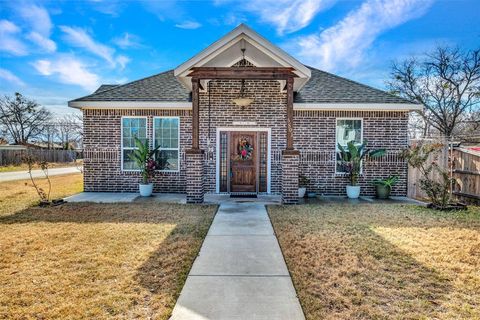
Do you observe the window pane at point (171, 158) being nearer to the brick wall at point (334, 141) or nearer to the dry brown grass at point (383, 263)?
the brick wall at point (334, 141)

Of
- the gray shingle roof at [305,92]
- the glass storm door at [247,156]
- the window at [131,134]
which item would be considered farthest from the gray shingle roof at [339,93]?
the window at [131,134]

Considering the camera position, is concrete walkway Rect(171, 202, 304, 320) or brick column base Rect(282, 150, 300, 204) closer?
concrete walkway Rect(171, 202, 304, 320)

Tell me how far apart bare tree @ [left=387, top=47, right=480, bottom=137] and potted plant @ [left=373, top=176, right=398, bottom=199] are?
16638mm

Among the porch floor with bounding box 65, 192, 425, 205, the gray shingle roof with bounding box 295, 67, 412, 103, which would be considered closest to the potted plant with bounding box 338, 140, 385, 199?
the porch floor with bounding box 65, 192, 425, 205

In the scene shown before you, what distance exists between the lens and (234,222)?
6.81 m

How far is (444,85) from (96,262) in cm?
2699

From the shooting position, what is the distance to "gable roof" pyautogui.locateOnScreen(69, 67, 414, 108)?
1063 centimetres

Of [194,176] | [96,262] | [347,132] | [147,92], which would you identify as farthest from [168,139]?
[96,262]

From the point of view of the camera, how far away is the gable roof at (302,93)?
1063cm

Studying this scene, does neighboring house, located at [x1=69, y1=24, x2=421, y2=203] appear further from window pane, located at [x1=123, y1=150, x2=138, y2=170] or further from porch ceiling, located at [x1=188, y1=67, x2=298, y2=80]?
porch ceiling, located at [x1=188, y1=67, x2=298, y2=80]

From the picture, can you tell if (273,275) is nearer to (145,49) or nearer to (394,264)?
(394,264)

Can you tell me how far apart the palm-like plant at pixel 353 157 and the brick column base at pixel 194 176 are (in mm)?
4785

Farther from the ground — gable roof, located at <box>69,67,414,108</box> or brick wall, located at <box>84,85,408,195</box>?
gable roof, located at <box>69,67,414,108</box>

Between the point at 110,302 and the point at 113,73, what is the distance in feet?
94.4
